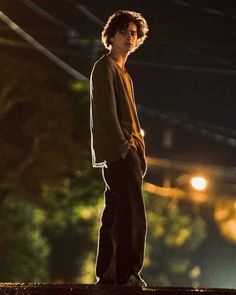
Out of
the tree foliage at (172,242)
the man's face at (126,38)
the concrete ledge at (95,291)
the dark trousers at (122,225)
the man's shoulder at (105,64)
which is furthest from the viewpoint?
the tree foliage at (172,242)

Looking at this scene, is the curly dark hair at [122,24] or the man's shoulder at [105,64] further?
the curly dark hair at [122,24]

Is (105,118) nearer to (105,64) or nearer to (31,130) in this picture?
(105,64)

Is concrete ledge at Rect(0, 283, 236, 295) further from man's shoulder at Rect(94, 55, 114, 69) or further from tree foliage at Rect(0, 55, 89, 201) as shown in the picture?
tree foliage at Rect(0, 55, 89, 201)

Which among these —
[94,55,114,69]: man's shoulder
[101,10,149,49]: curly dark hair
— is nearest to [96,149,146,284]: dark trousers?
[94,55,114,69]: man's shoulder

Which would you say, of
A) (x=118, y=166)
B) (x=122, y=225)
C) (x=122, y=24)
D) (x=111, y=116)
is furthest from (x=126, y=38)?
(x=122, y=225)

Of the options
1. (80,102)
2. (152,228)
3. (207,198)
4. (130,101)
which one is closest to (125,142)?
(130,101)

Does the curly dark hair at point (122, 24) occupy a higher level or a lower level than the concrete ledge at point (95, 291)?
higher

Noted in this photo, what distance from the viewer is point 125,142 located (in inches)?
182

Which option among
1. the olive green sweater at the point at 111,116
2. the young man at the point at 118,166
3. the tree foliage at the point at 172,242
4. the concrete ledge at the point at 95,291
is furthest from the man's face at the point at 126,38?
the tree foliage at the point at 172,242

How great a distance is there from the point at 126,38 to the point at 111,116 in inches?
25.6

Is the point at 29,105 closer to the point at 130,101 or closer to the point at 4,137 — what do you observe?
the point at 4,137

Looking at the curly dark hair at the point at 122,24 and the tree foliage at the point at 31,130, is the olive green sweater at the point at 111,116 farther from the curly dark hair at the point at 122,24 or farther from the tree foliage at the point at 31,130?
the tree foliage at the point at 31,130

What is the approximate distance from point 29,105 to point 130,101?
48.7ft

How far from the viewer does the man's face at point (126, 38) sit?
4918 mm
